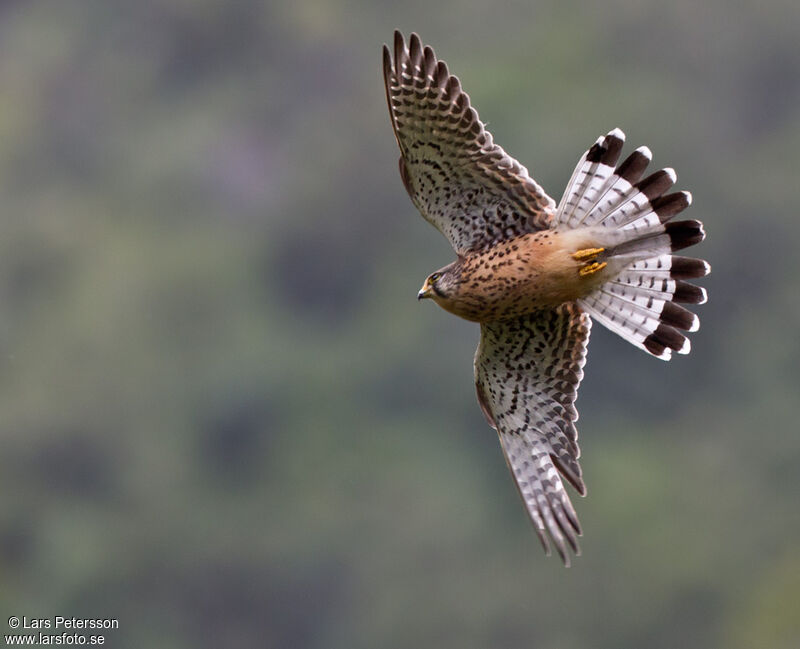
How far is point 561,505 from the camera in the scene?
30.9ft

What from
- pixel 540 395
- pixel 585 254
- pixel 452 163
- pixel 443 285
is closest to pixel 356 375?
pixel 540 395

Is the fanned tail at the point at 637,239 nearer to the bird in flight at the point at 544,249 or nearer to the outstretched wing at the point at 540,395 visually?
the bird in flight at the point at 544,249

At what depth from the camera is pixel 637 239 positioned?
8914 millimetres

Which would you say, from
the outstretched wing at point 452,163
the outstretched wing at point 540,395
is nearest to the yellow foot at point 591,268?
the outstretched wing at point 452,163

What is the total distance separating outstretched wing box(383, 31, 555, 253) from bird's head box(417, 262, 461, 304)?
17 cm

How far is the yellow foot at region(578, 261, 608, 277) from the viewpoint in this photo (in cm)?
891

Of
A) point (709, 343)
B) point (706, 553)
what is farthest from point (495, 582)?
point (709, 343)

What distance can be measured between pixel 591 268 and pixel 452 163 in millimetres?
977

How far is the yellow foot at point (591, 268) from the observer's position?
29.2 feet

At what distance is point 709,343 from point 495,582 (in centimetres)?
1688

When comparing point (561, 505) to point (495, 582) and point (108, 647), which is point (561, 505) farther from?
point (108, 647)

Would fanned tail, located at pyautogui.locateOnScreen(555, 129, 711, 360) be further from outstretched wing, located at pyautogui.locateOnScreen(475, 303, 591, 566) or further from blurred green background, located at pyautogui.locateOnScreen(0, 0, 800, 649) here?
blurred green background, located at pyautogui.locateOnScreen(0, 0, 800, 649)

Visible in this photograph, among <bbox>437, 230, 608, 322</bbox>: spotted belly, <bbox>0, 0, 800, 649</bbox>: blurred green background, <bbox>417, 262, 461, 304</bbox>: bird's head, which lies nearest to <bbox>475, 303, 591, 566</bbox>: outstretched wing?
<bbox>437, 230, 608, 322</bbox>: spotted belly

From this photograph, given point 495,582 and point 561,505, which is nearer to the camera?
point 561,505
